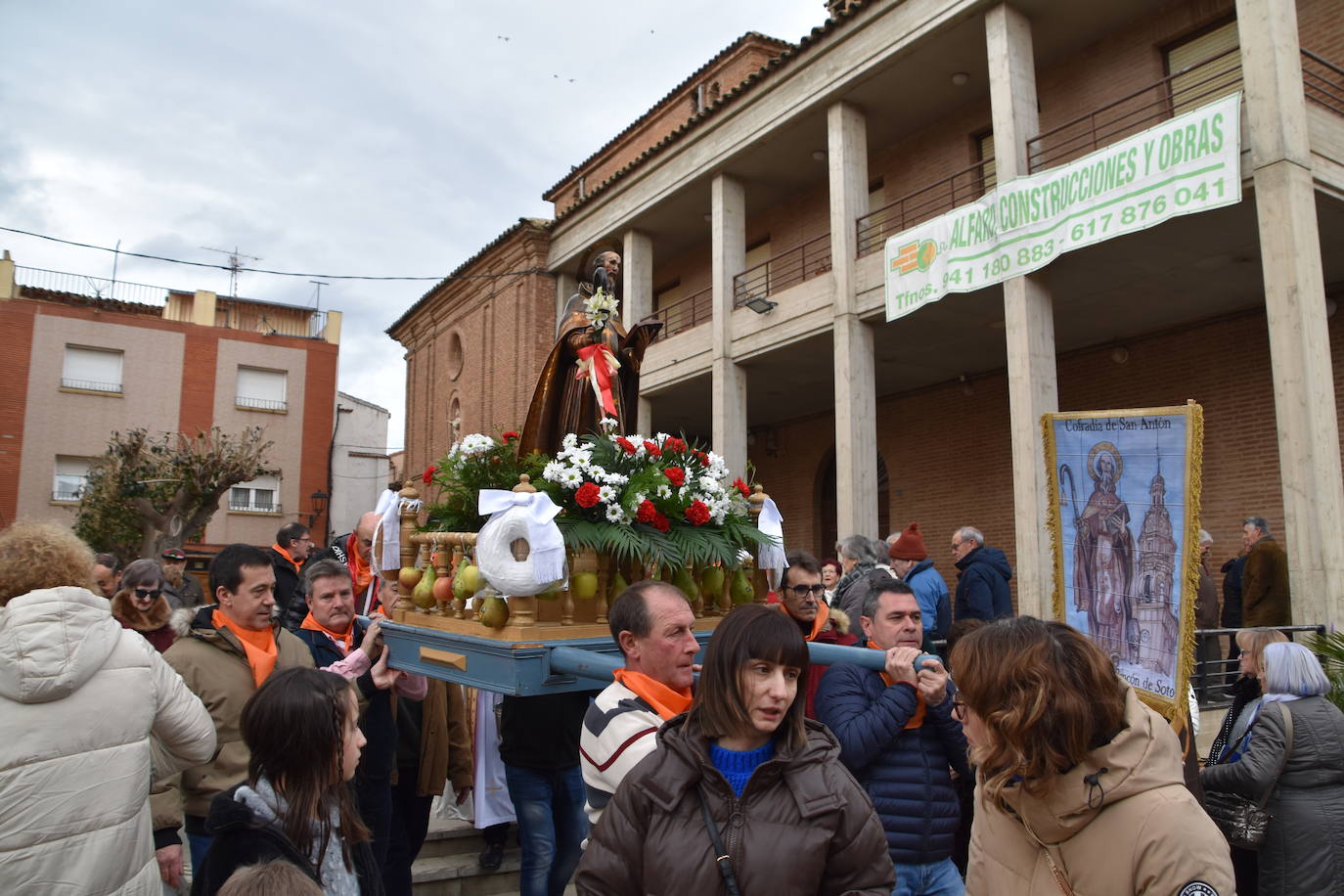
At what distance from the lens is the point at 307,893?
1702 mm

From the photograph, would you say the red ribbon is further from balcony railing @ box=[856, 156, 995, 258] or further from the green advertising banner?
balcony railing @ box=[856, 156, 995, 258]

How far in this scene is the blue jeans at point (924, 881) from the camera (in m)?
3.16

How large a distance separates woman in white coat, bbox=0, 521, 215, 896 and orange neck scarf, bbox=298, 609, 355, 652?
1160 millimetres

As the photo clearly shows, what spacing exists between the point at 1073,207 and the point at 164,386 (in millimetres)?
27820

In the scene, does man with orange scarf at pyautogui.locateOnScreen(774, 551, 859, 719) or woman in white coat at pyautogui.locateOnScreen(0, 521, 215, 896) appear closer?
woman in white coat at pyautogui.locateOnScreen(0, 521, 215, 896)

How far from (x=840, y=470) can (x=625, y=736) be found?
1082cm

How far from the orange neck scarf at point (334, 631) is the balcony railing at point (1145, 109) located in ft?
31.3

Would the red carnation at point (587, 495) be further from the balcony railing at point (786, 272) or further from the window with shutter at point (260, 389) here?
the window with shutter at point (260, 389)

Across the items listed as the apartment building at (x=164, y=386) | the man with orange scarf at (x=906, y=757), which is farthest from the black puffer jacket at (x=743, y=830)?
the apartment building at (x=164, y=386)

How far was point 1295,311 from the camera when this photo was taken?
8430 millimetres

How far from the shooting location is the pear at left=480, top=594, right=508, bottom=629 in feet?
11.8

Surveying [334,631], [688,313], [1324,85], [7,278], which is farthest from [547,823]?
[7,278]

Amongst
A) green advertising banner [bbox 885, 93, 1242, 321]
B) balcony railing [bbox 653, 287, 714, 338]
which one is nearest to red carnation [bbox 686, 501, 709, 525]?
green advertising banner [bbox 885, 93, 1242, 321]

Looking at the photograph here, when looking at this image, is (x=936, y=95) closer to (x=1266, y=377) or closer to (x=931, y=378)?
(x=931, y=378)
